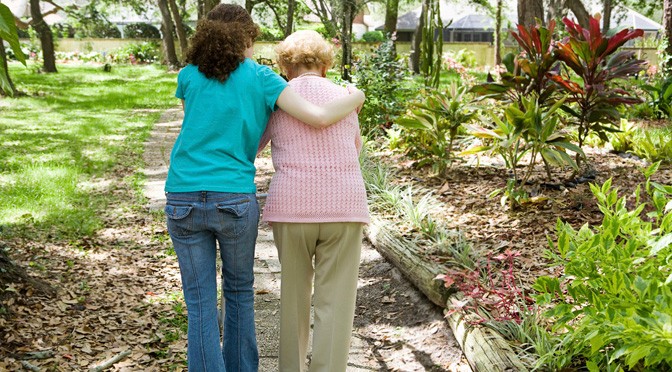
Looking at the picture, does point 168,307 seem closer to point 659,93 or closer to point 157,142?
point 157,142

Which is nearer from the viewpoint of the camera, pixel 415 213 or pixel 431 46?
pixel 415 213

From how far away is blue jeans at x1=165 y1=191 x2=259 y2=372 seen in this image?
2736 millimetres

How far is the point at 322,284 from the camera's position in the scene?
3.04 meters

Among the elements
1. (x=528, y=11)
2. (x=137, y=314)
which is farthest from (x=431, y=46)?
(x=137, y=314)

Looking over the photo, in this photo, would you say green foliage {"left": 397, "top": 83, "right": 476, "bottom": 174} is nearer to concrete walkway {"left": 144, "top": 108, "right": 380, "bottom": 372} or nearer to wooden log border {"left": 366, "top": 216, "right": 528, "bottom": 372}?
wooden log border {"left": 366, "top": 216, "right": 528, "bottom": 372}

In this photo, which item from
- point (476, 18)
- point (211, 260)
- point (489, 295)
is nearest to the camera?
point (211, 260)

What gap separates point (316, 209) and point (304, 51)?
2.11 feet

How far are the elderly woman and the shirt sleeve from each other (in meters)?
0.14

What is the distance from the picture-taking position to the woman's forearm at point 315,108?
2.79 m

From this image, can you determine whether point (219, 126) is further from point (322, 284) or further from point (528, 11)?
point (528, 11)

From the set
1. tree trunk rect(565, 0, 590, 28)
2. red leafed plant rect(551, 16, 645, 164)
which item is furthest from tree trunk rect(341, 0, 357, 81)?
tree trunk rect(565, 0, 590, 28)

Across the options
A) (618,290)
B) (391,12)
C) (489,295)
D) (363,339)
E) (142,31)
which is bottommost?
(363,339)

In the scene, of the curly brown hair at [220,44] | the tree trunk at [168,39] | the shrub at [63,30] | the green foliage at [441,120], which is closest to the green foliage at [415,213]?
the green foliage at [441,120]

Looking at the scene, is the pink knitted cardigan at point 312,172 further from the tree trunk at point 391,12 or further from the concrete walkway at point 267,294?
the tree trunk at point 391,12
